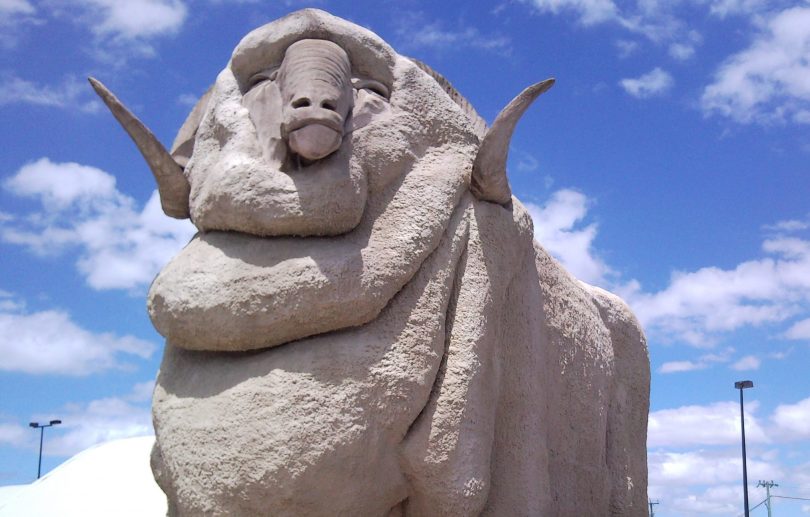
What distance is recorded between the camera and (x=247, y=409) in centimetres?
373

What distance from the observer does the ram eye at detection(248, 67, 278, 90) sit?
178 inches

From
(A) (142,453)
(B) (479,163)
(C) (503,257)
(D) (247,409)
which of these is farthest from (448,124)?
(A) (142,453)

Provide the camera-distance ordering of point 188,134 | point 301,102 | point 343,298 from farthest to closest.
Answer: point 188,134
point 301,102
point 343,298

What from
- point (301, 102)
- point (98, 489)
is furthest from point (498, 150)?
point (98, 489)

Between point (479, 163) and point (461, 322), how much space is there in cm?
85

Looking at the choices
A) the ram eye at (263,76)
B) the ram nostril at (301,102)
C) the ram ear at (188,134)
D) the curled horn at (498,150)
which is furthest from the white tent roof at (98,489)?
the ram nostril at (301,102)

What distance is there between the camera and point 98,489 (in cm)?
1341

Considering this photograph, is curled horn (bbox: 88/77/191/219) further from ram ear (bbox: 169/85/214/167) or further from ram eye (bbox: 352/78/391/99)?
ram eye (bbox: 352/78/391/99)

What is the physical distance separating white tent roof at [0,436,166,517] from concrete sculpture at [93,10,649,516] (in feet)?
30.2

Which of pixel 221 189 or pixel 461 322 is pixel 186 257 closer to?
pixel 221 189

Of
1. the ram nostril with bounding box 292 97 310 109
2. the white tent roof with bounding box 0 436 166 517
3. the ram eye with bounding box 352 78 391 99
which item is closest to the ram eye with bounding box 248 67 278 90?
the ram eye with bounding box 352 78 391 99

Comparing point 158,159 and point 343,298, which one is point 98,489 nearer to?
point 158,159

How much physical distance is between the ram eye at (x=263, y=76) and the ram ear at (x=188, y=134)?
42 centimetres

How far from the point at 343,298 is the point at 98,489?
10.9 meters
